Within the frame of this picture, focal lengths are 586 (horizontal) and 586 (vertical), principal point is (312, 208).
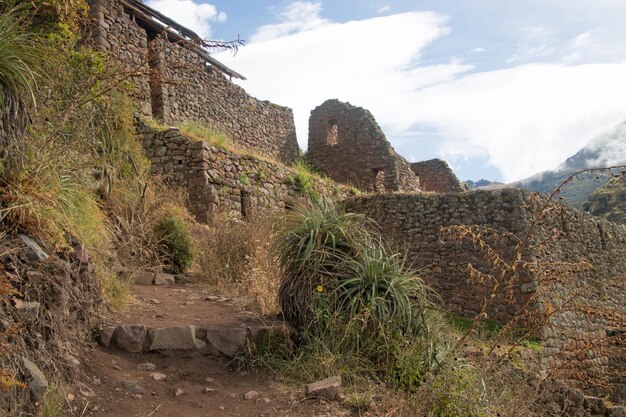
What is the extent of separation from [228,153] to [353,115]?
8.81 m

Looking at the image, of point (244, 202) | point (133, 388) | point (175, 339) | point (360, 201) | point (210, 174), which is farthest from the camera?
point (360, 201)

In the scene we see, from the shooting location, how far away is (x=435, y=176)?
22.6m

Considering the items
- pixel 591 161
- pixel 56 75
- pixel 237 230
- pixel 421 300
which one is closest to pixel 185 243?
pixel 237 230

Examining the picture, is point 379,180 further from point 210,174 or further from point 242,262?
point 242,262

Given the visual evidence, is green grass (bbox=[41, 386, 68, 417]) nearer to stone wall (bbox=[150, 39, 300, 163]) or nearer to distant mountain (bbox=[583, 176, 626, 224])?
stone wall (bbox=[150, 39, 300, 163])

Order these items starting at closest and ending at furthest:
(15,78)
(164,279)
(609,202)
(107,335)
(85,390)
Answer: (85,390) → (15,78) → (107,335) → (164,279) → (609,202)

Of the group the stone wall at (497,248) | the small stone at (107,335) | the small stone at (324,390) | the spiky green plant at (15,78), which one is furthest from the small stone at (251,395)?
the stone wall at (497,248)

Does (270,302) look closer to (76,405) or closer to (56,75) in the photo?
(76,405)

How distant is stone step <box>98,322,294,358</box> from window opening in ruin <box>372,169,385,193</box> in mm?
14149

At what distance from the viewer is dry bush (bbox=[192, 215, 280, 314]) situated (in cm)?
726

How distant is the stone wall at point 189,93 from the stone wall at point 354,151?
1.14 meters

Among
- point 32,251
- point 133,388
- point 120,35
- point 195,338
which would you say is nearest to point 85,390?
point 133,388

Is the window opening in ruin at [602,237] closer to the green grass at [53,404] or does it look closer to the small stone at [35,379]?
the green grass at [53,404]

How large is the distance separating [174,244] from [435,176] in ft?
50.0
